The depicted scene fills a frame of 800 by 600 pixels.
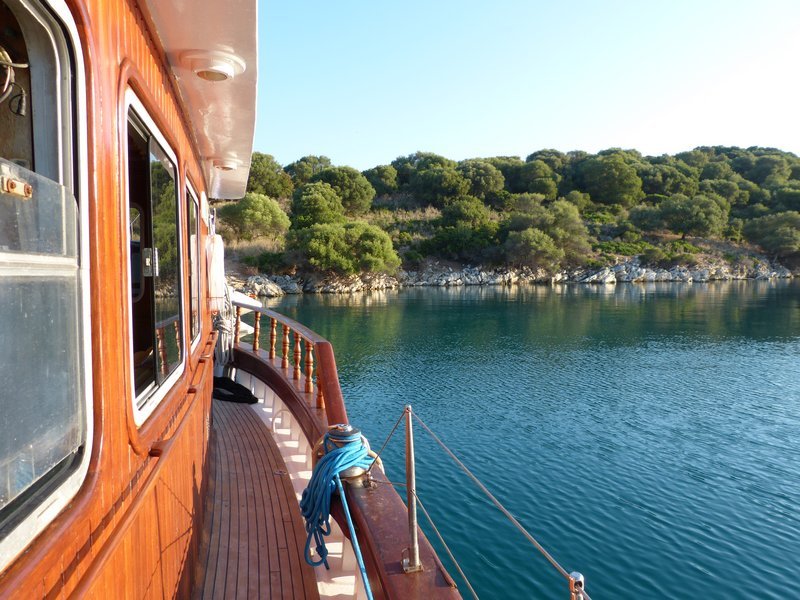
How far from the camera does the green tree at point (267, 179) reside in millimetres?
48281

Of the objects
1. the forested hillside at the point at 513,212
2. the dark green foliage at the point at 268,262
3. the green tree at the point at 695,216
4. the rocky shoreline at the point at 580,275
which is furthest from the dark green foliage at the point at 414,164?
the dark green foliage at the point at 268,262

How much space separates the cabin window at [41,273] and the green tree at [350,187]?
5033cm

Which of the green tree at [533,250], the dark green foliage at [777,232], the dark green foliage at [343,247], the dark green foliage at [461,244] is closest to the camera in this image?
the dark green foliage at [343,247]

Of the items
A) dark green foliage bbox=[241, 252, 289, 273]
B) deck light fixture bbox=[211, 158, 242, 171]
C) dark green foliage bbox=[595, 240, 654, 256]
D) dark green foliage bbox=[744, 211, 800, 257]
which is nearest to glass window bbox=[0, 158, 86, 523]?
deck light fixture bbox=[211, 158, 242, 171]

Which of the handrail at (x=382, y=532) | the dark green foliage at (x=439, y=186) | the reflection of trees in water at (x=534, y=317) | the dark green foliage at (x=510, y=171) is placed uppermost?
the dark green foliage at (x=510, y=171)

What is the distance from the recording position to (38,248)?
34.8 inches

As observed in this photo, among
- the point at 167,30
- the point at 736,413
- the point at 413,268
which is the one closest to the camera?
the point at 167,30

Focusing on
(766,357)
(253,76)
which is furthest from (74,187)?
(766,357)

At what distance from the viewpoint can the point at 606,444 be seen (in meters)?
9.07

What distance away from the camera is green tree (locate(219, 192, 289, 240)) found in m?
39.4

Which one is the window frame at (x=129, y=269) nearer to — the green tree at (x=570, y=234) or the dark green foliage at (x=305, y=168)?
the green tree at (x=570, y=234)

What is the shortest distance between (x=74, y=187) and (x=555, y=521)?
6.59 m

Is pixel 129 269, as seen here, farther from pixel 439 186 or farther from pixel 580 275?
pixel 439 186

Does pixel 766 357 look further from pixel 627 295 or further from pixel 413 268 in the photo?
pixel 413 268
